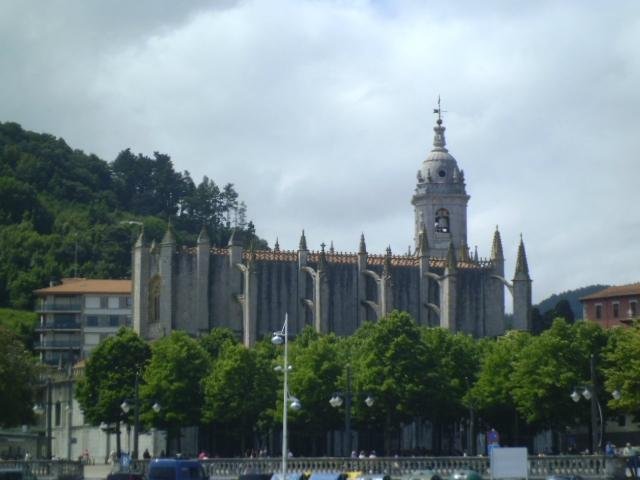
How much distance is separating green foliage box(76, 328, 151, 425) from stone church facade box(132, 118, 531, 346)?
25946 millimetres

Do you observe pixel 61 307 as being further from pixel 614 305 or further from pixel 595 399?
pixel 595 399

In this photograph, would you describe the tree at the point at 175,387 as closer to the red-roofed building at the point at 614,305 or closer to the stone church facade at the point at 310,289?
the stone church facade at the point at 310,289

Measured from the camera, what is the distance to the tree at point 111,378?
368 feet

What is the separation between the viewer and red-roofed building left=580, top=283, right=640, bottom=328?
14848cm

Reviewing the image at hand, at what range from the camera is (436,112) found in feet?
595

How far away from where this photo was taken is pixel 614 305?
152m

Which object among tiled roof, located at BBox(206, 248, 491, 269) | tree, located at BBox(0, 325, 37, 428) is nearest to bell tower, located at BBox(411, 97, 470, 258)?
tiled roof, located at BBox(206, 248, 491, 269)

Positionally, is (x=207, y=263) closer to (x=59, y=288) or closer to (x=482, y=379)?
(x=59, y=288)

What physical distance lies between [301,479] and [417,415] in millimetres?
33787

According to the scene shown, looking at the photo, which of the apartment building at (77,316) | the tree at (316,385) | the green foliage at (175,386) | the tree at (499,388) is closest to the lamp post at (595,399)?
the tree at (499,388)

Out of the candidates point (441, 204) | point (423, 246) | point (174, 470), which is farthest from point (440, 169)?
point (174, 470)

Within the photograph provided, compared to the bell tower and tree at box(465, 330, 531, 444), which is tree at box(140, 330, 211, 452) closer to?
tree at box(465, 330, 531, 444)

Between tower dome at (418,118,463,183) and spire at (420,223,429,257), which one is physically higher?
tower dome at (418,118,463,183)

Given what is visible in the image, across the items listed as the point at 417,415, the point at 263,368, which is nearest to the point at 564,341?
the point at 417,415
